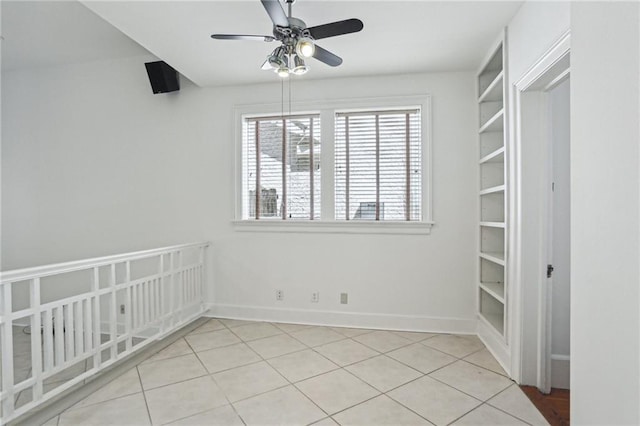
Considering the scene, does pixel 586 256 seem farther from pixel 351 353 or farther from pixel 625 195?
pixel 351 353

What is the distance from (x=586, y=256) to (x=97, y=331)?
276 cm

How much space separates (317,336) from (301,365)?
Result: 2.04 feet

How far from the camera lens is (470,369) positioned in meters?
2.52

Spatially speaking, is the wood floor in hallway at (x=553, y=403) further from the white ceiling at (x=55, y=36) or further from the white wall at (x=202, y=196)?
the white ceiling at (x=55, y=36)

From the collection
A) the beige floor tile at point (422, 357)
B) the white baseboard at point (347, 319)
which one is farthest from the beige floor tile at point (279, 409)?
the white baseboard at point (347, 319)

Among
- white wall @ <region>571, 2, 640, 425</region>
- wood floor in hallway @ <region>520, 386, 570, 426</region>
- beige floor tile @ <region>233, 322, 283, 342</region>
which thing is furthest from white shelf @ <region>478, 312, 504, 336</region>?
white wall @ <region>571, 2, 640, 425</region>

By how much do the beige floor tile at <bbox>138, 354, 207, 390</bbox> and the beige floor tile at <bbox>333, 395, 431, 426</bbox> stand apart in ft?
3.83

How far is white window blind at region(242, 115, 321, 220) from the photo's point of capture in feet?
11.9

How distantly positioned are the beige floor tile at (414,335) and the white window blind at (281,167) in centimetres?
147

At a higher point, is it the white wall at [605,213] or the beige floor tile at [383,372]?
the white wall at [605,213]

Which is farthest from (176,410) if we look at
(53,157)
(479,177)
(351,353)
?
(53,157)

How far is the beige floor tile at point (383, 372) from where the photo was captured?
→ 2.30 metres

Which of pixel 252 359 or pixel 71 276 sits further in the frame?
pixel 71 276

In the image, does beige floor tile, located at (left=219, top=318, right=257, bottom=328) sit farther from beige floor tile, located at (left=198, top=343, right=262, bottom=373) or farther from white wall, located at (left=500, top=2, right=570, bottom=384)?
white wall, located at (left=500, top=2, right=570, bottom=384)
